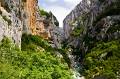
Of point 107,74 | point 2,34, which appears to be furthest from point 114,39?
point 2,34

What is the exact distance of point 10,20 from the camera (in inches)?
3652

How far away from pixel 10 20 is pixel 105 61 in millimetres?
70322

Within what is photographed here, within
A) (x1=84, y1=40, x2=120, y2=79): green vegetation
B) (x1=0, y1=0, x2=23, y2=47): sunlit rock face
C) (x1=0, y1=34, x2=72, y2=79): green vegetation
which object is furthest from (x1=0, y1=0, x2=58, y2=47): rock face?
(x1=84, y1=40, x2=120, y2=79): green vegetation

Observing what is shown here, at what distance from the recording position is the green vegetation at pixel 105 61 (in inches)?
5541

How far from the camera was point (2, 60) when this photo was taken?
64.8 meters

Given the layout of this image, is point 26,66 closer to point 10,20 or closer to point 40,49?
point 10,20

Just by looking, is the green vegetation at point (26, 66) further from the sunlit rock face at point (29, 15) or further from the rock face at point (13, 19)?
the sunlit rock face at point (29, 15)

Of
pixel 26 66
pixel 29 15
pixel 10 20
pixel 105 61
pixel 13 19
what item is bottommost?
pixel 26 66

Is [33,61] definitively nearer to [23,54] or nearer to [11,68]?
[23,54]

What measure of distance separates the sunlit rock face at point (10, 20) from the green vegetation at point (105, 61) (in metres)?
43.7

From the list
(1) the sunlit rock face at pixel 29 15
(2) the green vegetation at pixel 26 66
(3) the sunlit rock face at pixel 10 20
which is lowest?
(2) the green vegetation at pixel 26 66

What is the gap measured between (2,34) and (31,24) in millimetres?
63223

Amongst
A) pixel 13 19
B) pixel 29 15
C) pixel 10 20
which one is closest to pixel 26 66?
pixel 10 20

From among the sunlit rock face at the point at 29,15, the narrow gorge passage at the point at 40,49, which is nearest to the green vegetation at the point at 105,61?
the narrow gorge passage at the point at 40,49
